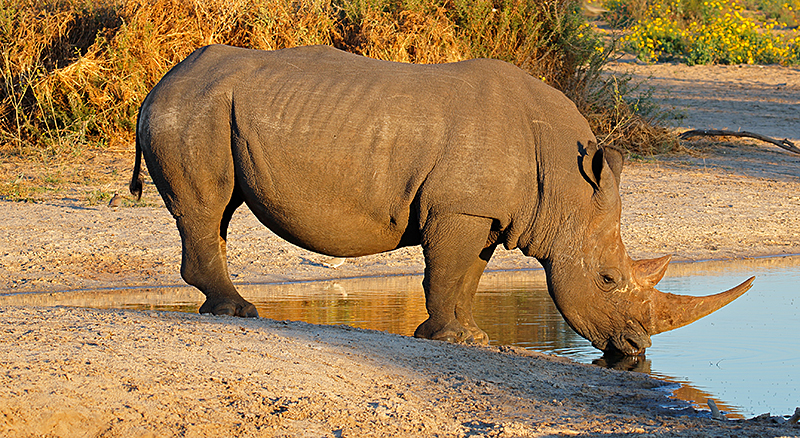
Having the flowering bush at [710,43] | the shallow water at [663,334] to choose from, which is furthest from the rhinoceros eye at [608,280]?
the flowering bush at [710,43]

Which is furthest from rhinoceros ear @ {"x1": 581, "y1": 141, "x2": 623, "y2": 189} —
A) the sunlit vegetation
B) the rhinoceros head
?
the sunlit vegetation

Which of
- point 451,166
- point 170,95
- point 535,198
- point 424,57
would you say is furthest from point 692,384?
point 424,57

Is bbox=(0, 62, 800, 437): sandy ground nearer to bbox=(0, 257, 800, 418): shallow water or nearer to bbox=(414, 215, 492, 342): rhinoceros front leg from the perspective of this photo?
bbox=(414, 215, 492, 342): rhinoceros front leg

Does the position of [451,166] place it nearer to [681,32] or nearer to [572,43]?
[572,43]

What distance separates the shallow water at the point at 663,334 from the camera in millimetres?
→ 5742

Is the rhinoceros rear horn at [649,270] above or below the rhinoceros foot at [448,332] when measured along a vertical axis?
above

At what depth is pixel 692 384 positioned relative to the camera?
18.5ft

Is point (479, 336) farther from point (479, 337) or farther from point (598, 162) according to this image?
point (598, 162)

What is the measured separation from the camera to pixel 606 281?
5910 mm

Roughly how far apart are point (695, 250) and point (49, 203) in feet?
21.7

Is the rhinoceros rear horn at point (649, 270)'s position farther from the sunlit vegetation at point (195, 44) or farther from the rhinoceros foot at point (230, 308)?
the sunlit vegetation at point (195, 44)

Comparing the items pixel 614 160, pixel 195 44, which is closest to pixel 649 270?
pixel 614 160

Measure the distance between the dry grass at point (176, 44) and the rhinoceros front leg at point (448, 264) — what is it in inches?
264

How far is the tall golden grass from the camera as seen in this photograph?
1251cm
